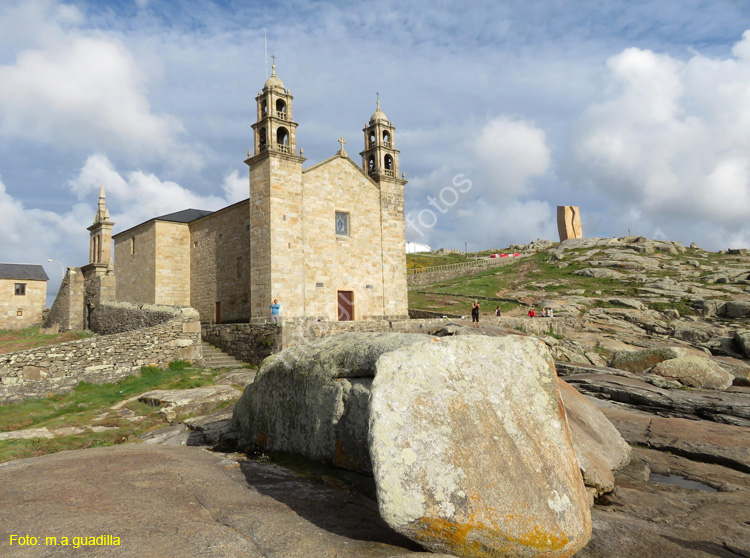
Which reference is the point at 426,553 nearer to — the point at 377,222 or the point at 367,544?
the point at 367,544

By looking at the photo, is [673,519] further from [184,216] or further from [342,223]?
[184,216]

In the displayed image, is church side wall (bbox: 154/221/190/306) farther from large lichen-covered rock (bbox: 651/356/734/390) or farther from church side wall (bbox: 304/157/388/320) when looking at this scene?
large lichen-covered rock (bbox: 651/356/734/390)

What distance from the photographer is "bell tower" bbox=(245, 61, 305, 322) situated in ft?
74.1

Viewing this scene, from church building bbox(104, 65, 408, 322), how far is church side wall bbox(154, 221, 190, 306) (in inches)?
2.5

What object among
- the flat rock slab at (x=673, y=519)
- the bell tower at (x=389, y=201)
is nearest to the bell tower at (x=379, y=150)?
the bell tower at (x=389, y=201)

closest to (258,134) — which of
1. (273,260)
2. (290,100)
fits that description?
(290,100)

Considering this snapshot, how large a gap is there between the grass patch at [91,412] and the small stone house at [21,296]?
115 ft

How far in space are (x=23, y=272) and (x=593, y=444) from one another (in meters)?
52.0

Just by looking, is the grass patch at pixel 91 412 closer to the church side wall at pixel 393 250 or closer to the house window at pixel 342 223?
the house window at pixel 342 223

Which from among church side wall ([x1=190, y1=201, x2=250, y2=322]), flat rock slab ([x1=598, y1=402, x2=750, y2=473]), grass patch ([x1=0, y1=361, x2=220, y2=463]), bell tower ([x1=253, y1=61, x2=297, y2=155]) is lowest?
flat rock slab ([x1=598, y1=402, x2=750, y2=473])

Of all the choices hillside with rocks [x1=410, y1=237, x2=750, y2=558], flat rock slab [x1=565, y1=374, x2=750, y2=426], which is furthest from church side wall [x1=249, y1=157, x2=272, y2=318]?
flat rock slab [x1=565, y1=374, x2=750, y2=426]

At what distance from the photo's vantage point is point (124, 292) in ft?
106

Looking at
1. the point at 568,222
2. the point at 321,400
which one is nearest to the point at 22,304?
the point at 321,400

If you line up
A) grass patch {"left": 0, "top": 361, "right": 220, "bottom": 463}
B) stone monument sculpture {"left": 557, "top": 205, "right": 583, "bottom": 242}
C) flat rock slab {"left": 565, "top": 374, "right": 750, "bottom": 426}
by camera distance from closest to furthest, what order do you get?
grass patch {"left": 0, "top": 361, "right": 220, "bottom": 463}
flat rock slab {"left": 565, "top": 374, "right": 750, "bottom": 426}
stone monument sculpture {"left": 557, "top": 205, "right": 583, "bottom": 242}
